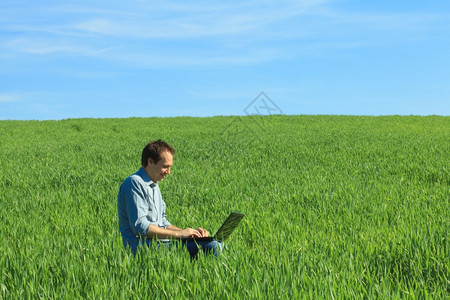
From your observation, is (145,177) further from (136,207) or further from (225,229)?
(225,229)

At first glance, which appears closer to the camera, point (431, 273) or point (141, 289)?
point (141, 289)

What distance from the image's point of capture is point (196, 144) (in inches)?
827

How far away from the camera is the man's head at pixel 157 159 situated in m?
4.60

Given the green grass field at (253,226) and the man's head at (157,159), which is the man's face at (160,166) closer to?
the man's head at (157,159)

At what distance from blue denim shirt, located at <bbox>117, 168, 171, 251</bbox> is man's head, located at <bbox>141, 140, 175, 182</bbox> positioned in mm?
83

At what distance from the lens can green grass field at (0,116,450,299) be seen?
386 centimetres

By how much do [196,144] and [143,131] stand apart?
1085 centimetres

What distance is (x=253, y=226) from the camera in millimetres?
6617

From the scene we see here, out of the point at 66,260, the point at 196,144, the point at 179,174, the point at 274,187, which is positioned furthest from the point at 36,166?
the point at 66,260

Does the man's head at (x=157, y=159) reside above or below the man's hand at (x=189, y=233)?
above

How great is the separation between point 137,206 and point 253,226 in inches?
101

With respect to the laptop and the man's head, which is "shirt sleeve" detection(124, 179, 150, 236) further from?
the laptop

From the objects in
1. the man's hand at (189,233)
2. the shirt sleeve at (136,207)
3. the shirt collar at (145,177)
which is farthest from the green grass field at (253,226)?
the shirt collar at (145,177)

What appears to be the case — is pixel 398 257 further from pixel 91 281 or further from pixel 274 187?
pixel 274 187
